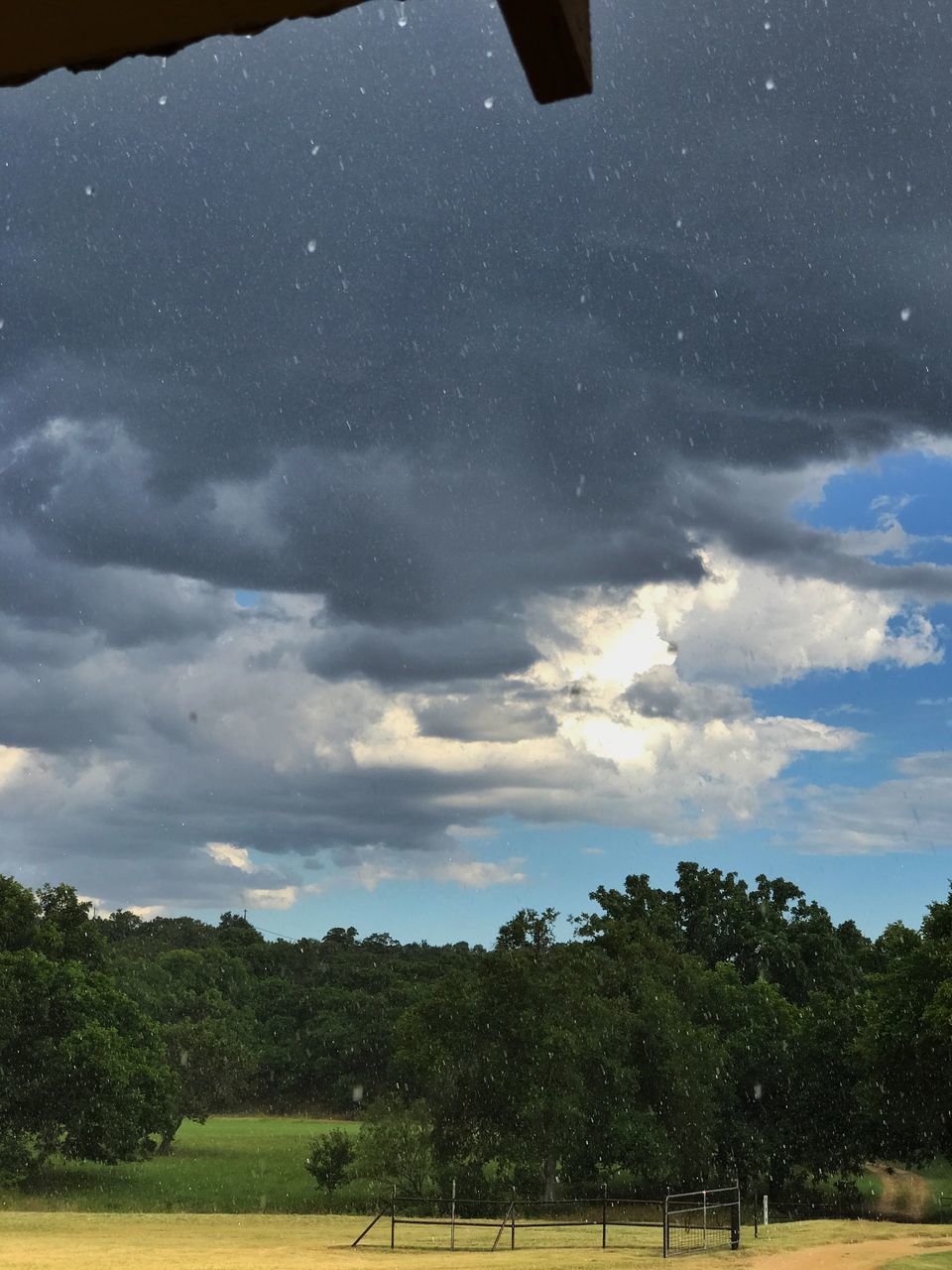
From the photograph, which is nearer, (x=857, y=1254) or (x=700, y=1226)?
(x=857, y=1254)

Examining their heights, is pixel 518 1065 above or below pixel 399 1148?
above

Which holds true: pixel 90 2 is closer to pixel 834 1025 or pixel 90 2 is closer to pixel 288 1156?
pixel 834 1025

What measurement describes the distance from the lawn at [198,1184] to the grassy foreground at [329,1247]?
4839 millimetres

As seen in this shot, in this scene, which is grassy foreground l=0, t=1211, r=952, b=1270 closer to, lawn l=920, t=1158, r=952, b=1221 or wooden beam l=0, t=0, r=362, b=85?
lawn l=920, t=1158, r=952, b=1221

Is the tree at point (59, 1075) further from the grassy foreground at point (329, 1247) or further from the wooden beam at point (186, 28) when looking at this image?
the wooden beam at point (186, 28)

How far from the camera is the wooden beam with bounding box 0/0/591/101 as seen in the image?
1.80 m

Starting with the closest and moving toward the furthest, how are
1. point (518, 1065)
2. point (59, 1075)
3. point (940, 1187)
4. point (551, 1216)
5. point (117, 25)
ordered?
point (117, 25)
point (551, 1216)
point (518, 1065)
point (59, 1075)
point (940, 1187)

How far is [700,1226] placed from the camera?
34094 mm

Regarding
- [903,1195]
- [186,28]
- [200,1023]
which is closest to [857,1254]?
[903,1195]

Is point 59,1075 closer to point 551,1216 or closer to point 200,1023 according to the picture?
point 551,1216

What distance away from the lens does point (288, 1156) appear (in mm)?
59469

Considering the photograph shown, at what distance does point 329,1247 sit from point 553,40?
34578 millimetres

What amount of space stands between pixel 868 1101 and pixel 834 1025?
17.9 ft

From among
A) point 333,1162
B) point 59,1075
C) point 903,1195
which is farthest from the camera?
point 903,1195
